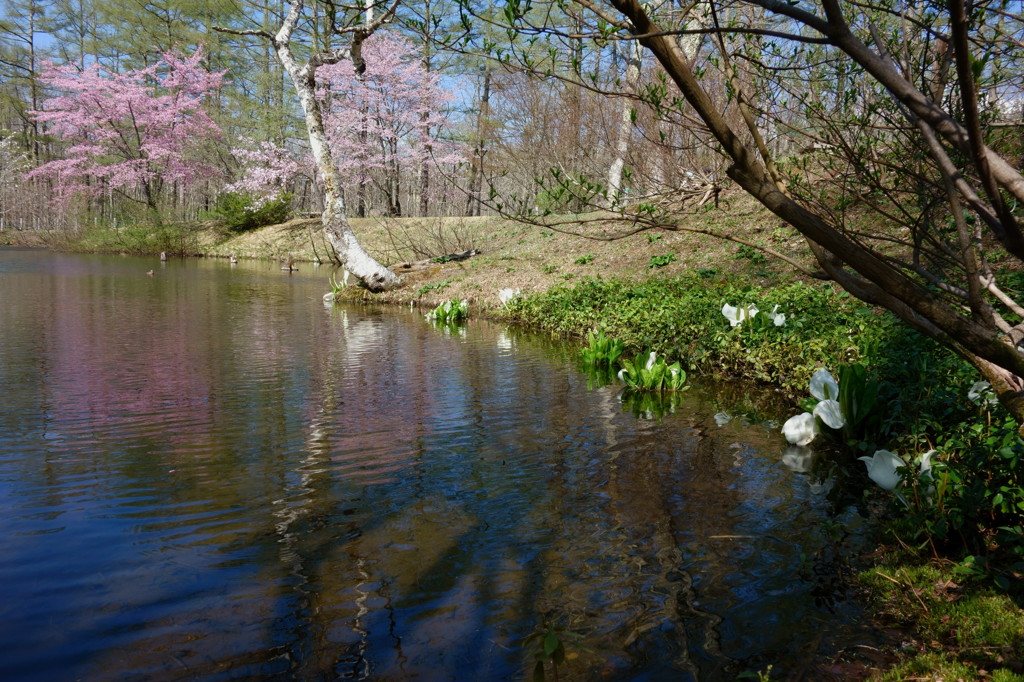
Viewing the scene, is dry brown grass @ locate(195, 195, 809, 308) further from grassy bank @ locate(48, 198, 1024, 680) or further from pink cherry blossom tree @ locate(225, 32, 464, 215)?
pink cherry blossom tree @ locate(225, 32, 464, 215)

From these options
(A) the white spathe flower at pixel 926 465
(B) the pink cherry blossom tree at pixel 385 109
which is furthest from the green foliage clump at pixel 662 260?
(B) the pink cherry blossom tree at pixel 385 109

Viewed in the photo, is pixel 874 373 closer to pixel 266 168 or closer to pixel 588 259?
pixel 588 259

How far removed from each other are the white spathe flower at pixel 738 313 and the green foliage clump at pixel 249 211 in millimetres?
25961

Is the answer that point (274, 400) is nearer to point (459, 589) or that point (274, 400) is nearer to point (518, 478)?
point (518, 478)

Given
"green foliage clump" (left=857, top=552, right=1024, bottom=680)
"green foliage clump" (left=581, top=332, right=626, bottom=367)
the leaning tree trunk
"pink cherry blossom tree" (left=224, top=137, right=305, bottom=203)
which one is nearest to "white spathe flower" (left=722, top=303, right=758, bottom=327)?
"green foliage clump" (left=581, top=332, right=626, bottom=367)

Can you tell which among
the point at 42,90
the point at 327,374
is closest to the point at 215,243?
the point at 42,90

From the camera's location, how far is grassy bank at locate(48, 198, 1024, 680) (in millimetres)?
2406

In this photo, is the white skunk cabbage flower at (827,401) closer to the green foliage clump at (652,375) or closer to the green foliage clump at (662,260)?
the green foliage clump at (652,375)

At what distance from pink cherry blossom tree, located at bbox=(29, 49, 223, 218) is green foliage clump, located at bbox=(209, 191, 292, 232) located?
2308 mm

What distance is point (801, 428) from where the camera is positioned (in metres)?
4.42

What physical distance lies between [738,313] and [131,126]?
1210 inches

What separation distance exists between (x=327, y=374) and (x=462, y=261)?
29.8ft

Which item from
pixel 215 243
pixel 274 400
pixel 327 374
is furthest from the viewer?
pixel 215 243

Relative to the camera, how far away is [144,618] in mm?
2443
